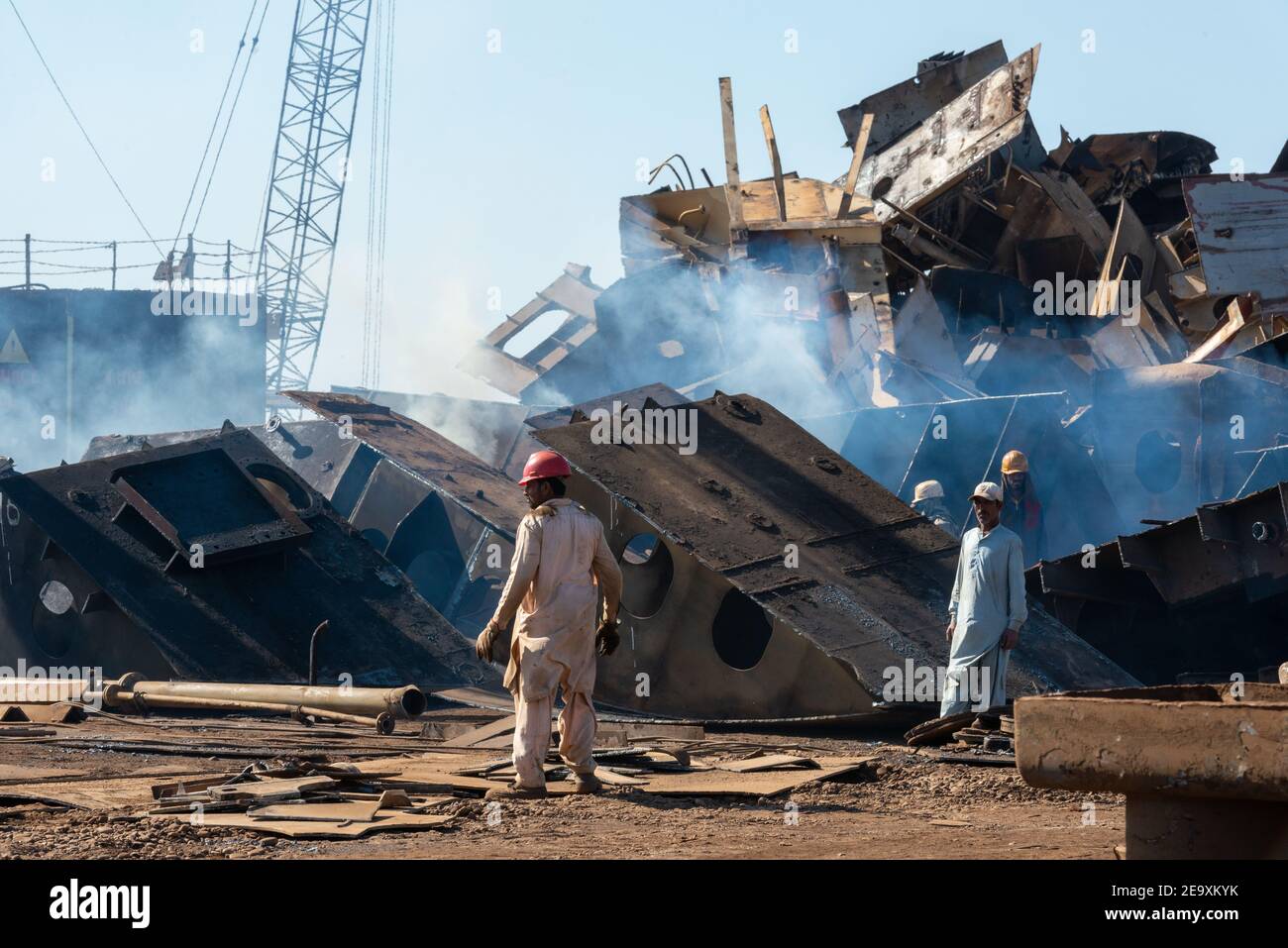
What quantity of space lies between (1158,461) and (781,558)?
23.0 feet

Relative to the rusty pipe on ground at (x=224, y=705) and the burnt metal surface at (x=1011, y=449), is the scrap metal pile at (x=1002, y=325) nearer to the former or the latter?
the burnt metal surface at (x=1011, y=449)

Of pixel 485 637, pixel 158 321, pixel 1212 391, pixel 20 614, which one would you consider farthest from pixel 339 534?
pixel 158 321

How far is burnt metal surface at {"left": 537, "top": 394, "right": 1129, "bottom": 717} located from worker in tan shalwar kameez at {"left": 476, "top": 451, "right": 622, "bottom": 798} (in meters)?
2.54

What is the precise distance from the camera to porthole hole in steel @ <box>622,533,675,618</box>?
10367mm

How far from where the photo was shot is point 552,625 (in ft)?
22.8

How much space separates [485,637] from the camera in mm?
6996

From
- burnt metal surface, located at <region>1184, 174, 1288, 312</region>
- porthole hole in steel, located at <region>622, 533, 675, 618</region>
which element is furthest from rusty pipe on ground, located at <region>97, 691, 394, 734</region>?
burnt metal surface, located at <region>1184, 174, 1288, 312</region>

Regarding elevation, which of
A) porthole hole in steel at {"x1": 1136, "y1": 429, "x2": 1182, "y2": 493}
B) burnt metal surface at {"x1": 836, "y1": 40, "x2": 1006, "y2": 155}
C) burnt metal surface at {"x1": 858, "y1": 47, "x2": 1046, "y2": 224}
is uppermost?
burnt metal surface at {"x1": 836, "y1": 40, "x2": 1006, "y2": 155}

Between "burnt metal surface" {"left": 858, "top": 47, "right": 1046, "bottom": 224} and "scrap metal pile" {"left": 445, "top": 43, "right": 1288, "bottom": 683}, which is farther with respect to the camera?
"burnt metal surface" {"left": 858, "top": 47, "right": 1046, "bottom": 224}

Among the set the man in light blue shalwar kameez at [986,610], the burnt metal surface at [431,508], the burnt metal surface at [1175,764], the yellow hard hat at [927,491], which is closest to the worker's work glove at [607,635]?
the man in light blue shalwar kameez at [986,610]

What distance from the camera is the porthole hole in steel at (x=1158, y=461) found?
15.3m

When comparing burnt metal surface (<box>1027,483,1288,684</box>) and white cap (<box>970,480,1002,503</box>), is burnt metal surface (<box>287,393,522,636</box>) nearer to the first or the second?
burnt metal surface (<box>1027,483,1288,684</box>)

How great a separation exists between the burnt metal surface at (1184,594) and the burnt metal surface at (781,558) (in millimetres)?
1802

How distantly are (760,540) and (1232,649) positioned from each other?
4.38 metres
